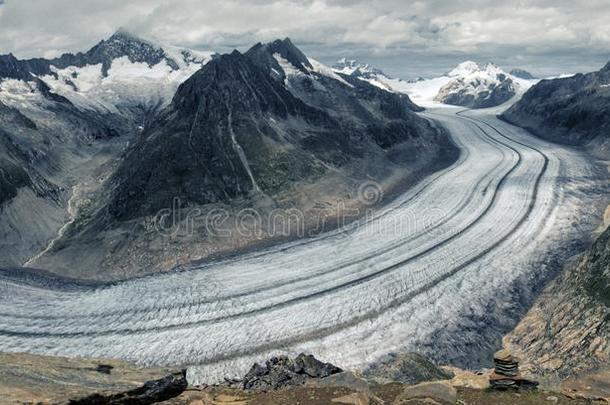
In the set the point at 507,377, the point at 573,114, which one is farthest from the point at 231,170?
the point at 573,114

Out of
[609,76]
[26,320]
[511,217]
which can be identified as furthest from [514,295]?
[609,76]

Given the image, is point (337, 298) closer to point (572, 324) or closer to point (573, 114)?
point (572, 324)

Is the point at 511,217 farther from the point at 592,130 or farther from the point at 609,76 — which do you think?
the point at 609,76

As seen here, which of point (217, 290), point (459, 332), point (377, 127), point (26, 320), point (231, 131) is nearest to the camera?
point (459, 332)

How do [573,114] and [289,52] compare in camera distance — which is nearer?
[289,52]

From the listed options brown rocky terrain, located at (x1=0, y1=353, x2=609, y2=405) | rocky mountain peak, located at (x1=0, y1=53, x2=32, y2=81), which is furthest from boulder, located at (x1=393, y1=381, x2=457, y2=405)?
rocky mountain peak, located at (x1=0, y1=53, x2=32, y2=81)

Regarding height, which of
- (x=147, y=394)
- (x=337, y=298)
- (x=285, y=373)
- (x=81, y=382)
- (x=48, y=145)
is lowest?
(x=337, y=298)
